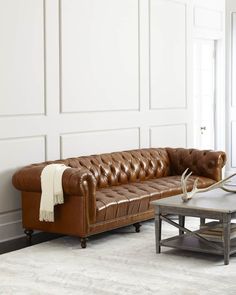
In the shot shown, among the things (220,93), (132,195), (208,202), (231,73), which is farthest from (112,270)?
(231,73)

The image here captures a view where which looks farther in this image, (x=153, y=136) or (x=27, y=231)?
(x=153, y=136)

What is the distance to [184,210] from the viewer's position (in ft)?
18.3

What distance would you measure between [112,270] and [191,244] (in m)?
0.82

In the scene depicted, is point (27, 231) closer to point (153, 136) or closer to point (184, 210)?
point (184, 210)

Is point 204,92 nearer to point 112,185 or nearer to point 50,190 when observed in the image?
point 112,185

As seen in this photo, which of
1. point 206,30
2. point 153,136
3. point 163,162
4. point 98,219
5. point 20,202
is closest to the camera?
point 98,219

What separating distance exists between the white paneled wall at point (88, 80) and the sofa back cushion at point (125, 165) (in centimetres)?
28

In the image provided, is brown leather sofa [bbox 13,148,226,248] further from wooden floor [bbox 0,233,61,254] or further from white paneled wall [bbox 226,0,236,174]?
white paneled wall [bbox 226,0,236,174]

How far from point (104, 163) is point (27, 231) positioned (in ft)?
3.81

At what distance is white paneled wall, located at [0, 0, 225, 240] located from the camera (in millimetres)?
6398

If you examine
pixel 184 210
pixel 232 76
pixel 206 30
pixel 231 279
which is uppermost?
pixel 206 30

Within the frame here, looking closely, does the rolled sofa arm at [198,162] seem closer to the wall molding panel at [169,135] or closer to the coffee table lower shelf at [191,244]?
the wall molding panel at [169,135]

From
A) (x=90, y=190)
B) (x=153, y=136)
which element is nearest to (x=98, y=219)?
(x=90, y=190)

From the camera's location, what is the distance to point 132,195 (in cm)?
645
